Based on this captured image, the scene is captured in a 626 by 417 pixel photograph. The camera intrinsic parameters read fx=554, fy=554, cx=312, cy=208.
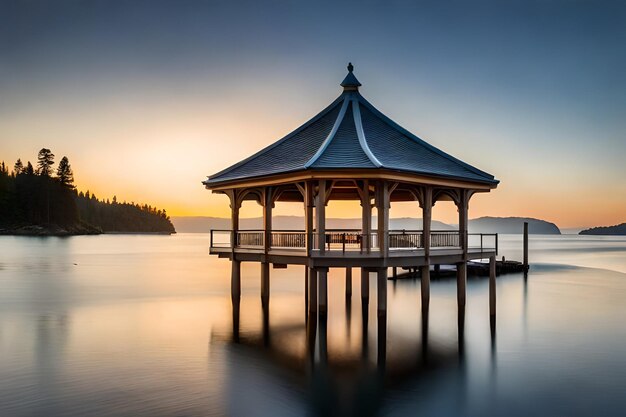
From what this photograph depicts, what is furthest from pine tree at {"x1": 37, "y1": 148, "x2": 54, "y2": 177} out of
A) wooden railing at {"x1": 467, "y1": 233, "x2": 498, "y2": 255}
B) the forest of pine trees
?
wooden railing at {"x1": 467, "y1": 233, "x2": 498, "y2": 255}

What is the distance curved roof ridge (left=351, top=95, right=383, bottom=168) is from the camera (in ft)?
55.2

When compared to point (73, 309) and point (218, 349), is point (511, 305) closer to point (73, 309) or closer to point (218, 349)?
point (218, 349)

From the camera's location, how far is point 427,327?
2117 cm

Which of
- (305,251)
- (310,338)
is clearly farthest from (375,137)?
(310,338)

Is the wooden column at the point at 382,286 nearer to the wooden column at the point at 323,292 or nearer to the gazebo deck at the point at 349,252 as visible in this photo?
the gazebo deck at the point at 349,252

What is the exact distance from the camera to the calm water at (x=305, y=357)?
483 inches

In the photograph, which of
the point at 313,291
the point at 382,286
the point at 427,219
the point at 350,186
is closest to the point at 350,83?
the point at 350,186

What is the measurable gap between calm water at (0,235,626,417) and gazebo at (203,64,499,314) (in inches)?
84.8

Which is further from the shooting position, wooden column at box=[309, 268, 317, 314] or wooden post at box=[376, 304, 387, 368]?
wooden column at box=[309, 268, 317, 314]

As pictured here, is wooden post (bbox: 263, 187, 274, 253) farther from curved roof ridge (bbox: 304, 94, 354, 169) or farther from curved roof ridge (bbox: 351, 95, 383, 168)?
curved roof ridge (bbox: 351, 95, 383, 168)

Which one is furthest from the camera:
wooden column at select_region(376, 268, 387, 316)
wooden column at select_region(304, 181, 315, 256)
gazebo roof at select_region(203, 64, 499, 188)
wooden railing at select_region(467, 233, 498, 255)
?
Answer: wooden railing at select_region(467, 233, 498, 255)

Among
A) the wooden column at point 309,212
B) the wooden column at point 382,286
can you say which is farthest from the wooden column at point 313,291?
the wooden column at point 382,286

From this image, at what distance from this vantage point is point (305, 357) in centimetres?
1617

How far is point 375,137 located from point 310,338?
7285mm
